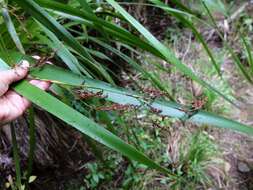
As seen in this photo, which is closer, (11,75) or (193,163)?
(11,75)

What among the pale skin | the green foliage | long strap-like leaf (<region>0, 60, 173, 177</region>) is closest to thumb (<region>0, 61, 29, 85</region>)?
the pale skin

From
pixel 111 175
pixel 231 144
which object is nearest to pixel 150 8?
pixel 231 144

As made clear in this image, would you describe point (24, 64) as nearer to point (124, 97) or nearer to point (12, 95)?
point (12, 95)

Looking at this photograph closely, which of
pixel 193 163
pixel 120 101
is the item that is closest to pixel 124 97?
pixel 120 101

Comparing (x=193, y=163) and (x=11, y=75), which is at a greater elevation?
(x=11, y=75)

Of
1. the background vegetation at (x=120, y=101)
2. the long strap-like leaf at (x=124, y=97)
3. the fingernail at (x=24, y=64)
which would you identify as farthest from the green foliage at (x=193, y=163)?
the fingernail at (x=24, y=64)

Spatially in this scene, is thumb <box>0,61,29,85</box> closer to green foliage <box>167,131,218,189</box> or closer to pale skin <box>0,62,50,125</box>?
pale skin <box>0,62,50,125</box>

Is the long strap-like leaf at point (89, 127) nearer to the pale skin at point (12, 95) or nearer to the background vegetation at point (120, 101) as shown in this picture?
the background vegetation at point (120, 101)

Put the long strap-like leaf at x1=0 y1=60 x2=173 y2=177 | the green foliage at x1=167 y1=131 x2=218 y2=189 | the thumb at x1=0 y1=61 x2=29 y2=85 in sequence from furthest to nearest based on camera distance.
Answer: the green foliage at x1=167 y1=131 x2=218 y2=189
the thumb at x1=0 y1=61 x2=29 y2=85
the long strap-like leaf at x1=0 y1=60 x2=173 y2=177

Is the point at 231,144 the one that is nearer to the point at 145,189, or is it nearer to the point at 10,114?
the point at 145,189
